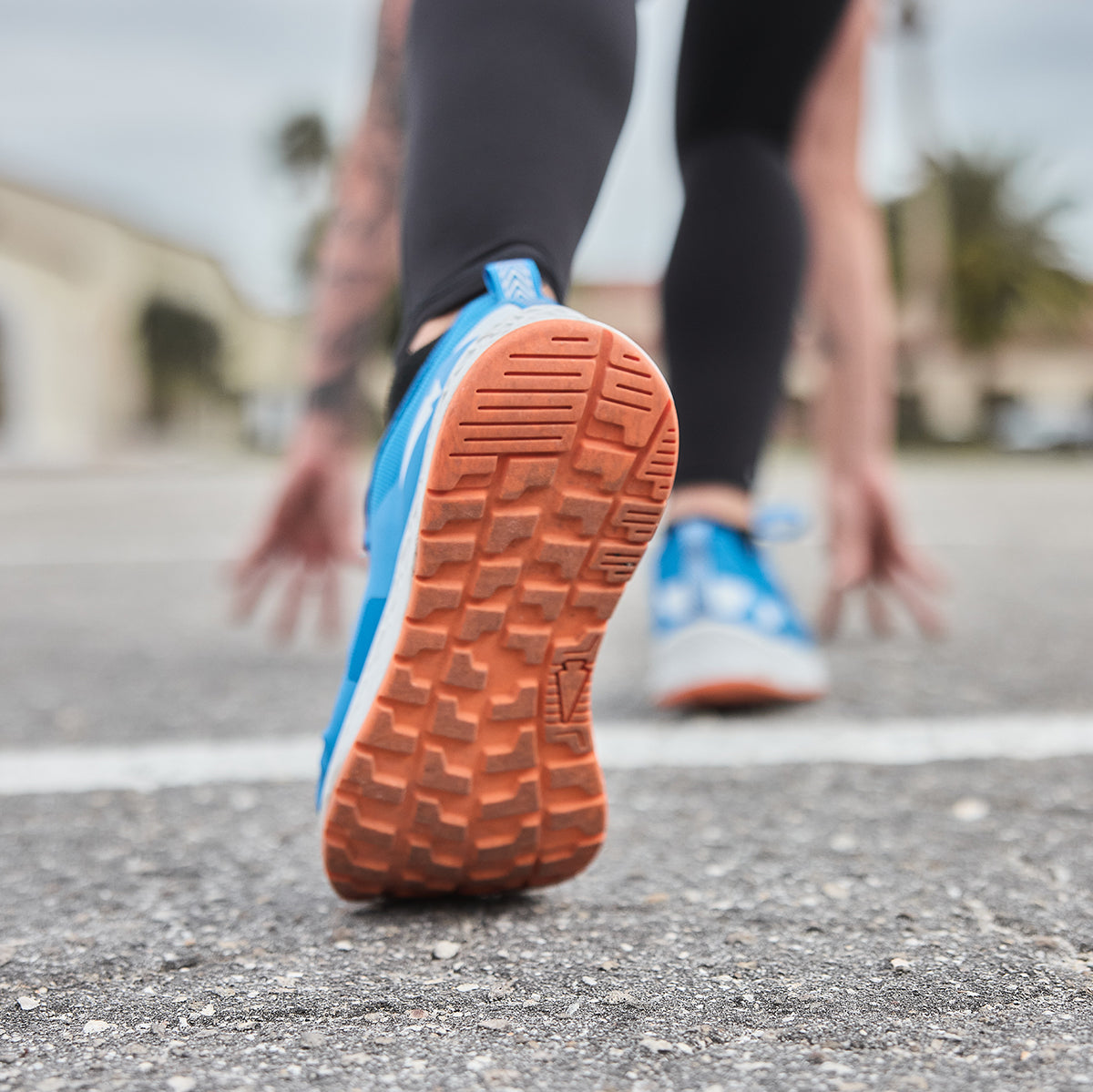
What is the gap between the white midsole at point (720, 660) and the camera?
4.48 feet

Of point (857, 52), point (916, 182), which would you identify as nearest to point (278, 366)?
point (916, 182)

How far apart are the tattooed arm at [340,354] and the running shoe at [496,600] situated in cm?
89

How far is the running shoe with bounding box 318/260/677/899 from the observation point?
75 centimetres

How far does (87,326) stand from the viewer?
27.3 meters

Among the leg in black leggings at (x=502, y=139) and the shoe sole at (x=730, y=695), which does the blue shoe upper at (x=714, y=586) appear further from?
the leg in black leggings at (x=502, y=139)

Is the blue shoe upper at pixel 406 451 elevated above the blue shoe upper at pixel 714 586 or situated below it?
above

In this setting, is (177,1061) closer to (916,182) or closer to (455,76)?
(455,76)

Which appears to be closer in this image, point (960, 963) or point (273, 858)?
point (960, 963)

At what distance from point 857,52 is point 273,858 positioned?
4.59 feet

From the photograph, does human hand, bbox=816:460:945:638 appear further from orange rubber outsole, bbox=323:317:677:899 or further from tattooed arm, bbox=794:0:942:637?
orange rubber outsole, bbox=323:317:677:899

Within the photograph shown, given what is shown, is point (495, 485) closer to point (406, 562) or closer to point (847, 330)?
point (406, 562)

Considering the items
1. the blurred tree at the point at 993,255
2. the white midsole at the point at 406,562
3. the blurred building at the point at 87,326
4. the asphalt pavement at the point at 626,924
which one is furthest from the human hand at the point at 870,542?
the blurred tree at the point at 993,255

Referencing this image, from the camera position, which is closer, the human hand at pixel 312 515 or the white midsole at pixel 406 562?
the white midsole at pixel 406 562

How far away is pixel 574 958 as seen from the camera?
29.6 inches
